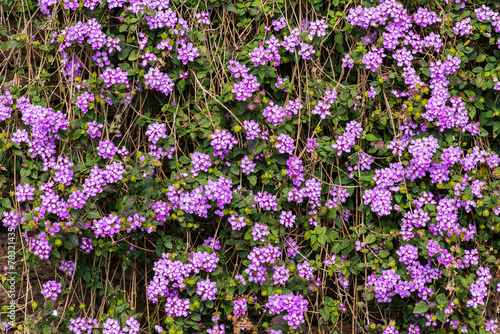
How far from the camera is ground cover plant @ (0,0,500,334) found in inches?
102

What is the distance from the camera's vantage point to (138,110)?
2824 mm

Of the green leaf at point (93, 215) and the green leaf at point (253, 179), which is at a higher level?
the green leaf at point (253, 179)

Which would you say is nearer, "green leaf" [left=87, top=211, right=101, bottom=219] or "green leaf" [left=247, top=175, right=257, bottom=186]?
"green leaf" [left=87, top=211, right=101, bottom=219]

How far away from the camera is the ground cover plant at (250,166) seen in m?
2.60

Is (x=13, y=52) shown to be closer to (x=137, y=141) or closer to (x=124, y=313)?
(x=137, y=141)

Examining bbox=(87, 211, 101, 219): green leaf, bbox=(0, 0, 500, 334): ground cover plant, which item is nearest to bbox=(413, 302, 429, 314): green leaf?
bbox=(0, 0, 500, 334): ground cover plant

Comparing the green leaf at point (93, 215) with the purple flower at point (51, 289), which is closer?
the green leaf at point (93, 215)

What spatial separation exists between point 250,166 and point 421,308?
122 cm

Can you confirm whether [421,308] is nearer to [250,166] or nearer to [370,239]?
[370,239]

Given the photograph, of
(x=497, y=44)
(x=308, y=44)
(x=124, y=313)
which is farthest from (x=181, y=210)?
(x=497, y=44)

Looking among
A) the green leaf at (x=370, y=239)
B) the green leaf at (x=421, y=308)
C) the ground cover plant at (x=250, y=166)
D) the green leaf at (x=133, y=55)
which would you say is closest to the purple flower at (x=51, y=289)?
the ground cover plant at (x=250, y=166)

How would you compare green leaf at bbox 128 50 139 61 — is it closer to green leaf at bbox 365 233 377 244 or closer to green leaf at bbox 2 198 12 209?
green leaf at bbox 2 198 12 209

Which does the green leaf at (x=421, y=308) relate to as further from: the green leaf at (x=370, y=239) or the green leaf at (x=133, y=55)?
the green leaf at (x=133, y=55)

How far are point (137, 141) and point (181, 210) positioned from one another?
53cm
